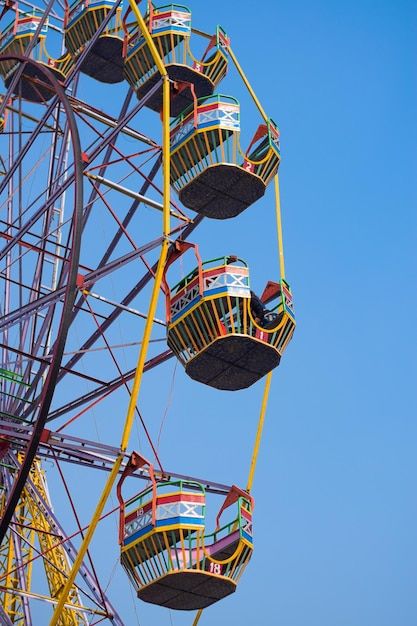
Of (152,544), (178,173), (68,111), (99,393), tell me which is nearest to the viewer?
(152,544)

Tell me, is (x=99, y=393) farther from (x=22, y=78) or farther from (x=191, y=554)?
(x=22, y=78)

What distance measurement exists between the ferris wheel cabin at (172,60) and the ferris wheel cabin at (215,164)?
2.21ft

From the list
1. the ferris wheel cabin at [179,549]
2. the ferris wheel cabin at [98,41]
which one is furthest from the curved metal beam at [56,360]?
the ferris wheel cabin at [98,41]

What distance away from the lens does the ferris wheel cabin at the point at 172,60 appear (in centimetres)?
2033

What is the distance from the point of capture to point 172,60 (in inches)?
825

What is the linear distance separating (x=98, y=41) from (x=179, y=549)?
1012 cm

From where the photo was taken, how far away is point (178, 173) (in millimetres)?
19203

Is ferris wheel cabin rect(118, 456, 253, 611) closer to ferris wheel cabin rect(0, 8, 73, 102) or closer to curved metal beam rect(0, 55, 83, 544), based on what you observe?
curved metal beam rect(0, 55, 83, 544)

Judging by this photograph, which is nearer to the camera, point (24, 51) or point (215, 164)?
point (215, 164)

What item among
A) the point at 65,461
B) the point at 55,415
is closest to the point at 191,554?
the point at 65,461

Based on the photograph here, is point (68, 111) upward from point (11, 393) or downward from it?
upward

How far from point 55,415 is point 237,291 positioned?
12.5 ft

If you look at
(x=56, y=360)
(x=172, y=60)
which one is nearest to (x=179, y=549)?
(x=56, y=360)

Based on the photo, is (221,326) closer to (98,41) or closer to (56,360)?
(56,360)
